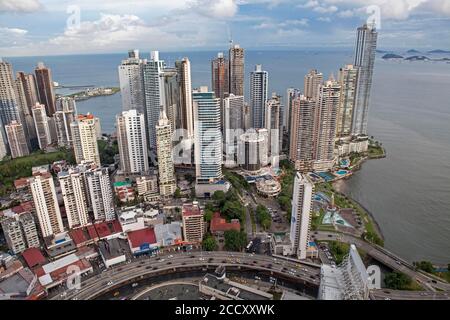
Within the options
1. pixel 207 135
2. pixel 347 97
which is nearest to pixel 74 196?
pixel 207 135

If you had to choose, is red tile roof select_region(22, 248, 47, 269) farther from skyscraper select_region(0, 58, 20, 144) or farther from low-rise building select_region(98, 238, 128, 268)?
skyscraper select_region(0, 58, 20, 144)

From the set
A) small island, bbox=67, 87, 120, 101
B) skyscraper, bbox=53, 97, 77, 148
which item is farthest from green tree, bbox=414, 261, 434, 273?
small island, bbox=67, 87, 120, 101

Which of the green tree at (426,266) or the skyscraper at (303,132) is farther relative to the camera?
the skyscraper at (303,132)

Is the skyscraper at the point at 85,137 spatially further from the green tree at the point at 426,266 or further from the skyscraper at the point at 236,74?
the green tree at the point at 426,266

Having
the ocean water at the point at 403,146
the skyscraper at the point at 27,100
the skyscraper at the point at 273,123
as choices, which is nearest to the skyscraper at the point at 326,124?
the ocean water at the point at 403,146

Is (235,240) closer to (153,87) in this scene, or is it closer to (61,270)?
(61,270)

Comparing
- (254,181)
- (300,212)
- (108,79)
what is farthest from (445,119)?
(108,79)
